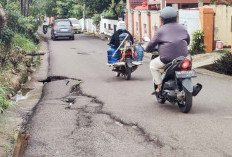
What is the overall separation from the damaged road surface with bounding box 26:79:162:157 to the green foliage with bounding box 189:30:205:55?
11.7 metres

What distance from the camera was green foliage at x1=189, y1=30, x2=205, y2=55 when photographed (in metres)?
20.8

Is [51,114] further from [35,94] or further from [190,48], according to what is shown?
[190,48]

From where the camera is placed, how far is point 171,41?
28.3 feet

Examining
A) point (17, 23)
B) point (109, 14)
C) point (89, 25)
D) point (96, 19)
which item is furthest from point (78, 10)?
point (17, 23)

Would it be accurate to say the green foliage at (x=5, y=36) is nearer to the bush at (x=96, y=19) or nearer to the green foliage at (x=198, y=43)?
the green foliage at (x=198, y=43)

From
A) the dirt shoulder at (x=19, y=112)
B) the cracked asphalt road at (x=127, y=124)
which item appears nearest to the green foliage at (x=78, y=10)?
the dirt shoulder at (x=19, y=112)

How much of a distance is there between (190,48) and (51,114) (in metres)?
14.2

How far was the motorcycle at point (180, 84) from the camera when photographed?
8117 mm

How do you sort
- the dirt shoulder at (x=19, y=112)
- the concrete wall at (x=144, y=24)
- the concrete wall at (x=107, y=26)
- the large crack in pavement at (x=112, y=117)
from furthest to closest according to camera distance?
the concrete wall at (x=107, y=26) < the concrete wall at (x=144, y=24) < the dirt shoulder at (x=19, y=112) < the large crack in pavement at (x=112, y=117)

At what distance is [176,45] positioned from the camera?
8617 millimetres

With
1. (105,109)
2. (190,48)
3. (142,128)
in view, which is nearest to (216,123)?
(142,128)

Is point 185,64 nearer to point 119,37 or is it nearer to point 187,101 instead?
point 187,101

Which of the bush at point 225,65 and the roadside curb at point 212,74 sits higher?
the bush at point 225,65

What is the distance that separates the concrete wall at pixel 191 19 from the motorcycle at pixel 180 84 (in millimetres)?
A: 13883
